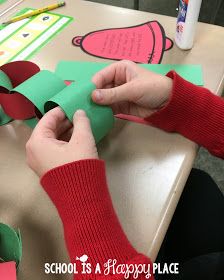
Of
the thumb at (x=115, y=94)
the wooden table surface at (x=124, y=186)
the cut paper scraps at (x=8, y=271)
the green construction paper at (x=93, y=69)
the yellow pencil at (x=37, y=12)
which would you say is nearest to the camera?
the cut paper scraps at (x=8, y=271)

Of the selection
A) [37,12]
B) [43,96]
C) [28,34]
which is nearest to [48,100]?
[43,96]

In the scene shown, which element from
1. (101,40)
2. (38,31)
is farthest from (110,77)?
(38,31)

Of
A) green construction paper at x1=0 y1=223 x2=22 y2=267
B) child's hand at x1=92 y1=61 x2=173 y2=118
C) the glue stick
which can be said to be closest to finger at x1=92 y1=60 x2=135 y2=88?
child's hand at x1=92 y1=61 x2=173 y2=118

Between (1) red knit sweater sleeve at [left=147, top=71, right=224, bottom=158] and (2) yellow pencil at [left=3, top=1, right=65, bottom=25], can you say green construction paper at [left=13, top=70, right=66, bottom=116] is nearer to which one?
(1) red knit sweater sleeve at [left=147, top=71, right=224, bottom=158]

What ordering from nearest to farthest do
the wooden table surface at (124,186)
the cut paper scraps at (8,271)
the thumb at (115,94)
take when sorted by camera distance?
the cut paper scraps at (8,271) < the wooden table surface at (124,186) < the thumb at (115,94)

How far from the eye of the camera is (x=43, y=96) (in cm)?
58

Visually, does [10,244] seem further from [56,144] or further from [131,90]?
[131,90]

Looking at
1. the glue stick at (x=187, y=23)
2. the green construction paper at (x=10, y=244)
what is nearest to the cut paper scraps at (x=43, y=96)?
the glue stick at (x=187, y=23)

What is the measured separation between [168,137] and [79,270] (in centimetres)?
30

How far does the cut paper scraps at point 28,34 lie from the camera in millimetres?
800

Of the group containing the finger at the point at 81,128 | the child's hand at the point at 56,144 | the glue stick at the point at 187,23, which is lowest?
the child's hand at the point at 56,144

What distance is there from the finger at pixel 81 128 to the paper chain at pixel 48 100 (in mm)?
15

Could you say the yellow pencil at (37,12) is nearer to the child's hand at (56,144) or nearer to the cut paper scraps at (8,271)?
the child's hand at (56,144)

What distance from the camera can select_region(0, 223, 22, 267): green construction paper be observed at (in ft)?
1.30
